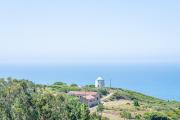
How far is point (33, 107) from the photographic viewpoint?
59.2 m

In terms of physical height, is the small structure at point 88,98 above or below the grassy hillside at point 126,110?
above

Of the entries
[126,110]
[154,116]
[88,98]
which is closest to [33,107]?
[154,116]

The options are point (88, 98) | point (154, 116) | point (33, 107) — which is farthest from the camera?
point (88, 98)

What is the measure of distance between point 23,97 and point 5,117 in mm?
3552

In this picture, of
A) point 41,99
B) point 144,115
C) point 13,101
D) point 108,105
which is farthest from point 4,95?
point 108,105

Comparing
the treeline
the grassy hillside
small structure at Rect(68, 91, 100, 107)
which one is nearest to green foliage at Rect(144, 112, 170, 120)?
the grassy hillside

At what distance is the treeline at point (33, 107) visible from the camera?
5809cm

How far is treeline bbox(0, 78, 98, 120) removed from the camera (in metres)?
58.1

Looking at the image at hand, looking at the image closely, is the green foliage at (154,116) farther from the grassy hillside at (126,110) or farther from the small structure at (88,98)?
the small structure at (88,98)

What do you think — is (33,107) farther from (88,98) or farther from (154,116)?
(88,98)

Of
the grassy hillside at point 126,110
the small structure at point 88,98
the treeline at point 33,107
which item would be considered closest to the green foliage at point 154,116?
the grassy hillside at point 126,110

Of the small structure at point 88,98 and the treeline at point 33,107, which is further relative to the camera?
the small structure at point 88,98

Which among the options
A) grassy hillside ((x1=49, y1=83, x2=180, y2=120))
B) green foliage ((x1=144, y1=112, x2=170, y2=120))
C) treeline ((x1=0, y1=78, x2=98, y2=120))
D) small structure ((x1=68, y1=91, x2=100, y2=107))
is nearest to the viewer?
treeline ((x1=0, y1=78, x2=98, y2=120))

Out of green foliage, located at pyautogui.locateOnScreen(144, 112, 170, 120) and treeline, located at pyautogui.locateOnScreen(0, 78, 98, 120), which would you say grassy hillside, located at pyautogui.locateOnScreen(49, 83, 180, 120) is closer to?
green foliage, located at pyautogui.locateOnScreen(144, 112, 170, 120)
